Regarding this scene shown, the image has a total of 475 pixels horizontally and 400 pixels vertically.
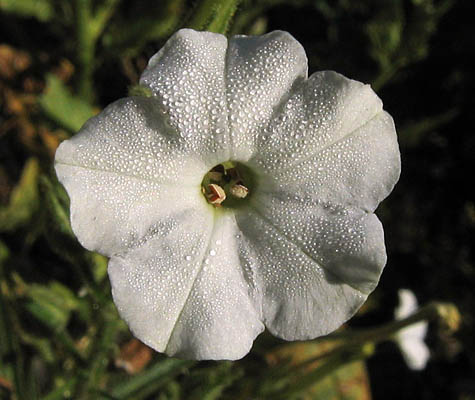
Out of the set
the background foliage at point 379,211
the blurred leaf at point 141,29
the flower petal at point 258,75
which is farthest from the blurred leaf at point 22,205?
the flower petal at point 258,75

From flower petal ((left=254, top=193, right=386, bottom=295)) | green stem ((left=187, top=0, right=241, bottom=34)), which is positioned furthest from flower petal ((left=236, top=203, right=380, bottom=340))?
green stem ((left=187, top=0, right=241, bottom=34))

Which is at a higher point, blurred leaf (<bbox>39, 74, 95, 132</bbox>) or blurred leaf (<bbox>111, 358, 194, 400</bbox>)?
blurred leaf (<bbox>39, 74, 95, 132</bbox>)

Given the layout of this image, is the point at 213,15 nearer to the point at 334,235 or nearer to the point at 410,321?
the point at 334,235

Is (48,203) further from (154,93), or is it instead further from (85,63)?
(85,63)

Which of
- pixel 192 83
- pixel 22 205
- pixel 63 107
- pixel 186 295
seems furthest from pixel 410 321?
pixel 22 205

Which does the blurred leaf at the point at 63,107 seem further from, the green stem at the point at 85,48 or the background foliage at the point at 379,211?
the green stem at the point at 85,48

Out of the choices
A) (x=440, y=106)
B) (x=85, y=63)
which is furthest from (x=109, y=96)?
(x=440, y=106)

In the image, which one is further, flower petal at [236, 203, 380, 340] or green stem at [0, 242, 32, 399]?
green stem at [0, 242, 32, 399]

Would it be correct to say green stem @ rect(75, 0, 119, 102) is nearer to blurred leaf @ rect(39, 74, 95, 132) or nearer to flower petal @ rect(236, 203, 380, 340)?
blurred leaf @ rect(39, 74, 95, 132)
